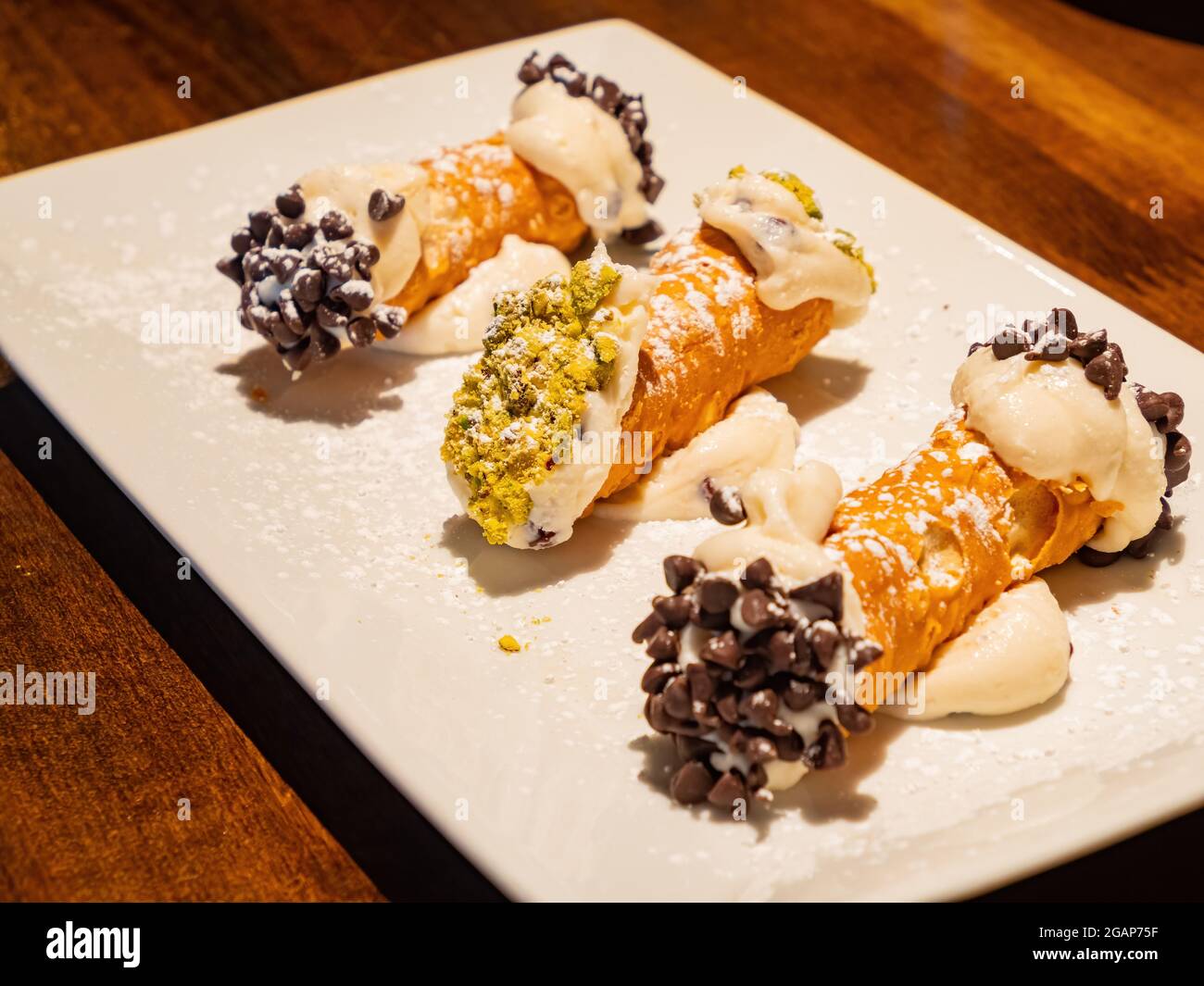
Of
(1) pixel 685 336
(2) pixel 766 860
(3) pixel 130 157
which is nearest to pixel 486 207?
(1) pixel 685 336

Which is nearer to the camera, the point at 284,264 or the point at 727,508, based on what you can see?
the point at 727,508

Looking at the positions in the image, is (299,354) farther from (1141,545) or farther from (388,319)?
(1141,545)

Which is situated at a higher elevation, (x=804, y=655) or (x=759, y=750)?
(x=804, y=655)

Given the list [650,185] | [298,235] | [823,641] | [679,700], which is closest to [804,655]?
[823,641]

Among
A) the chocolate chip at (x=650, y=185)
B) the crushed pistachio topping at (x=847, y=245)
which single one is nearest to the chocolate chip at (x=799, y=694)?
the crushed pistachio topping at (x=847, y=245)

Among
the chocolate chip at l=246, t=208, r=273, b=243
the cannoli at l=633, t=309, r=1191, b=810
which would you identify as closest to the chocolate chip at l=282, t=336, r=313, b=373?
the chocolate chip at l=246, t=208, r=273, b=243

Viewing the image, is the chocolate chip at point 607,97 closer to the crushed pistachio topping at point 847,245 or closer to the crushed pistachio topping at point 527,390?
the crushed pistachio topping at point 847,245
